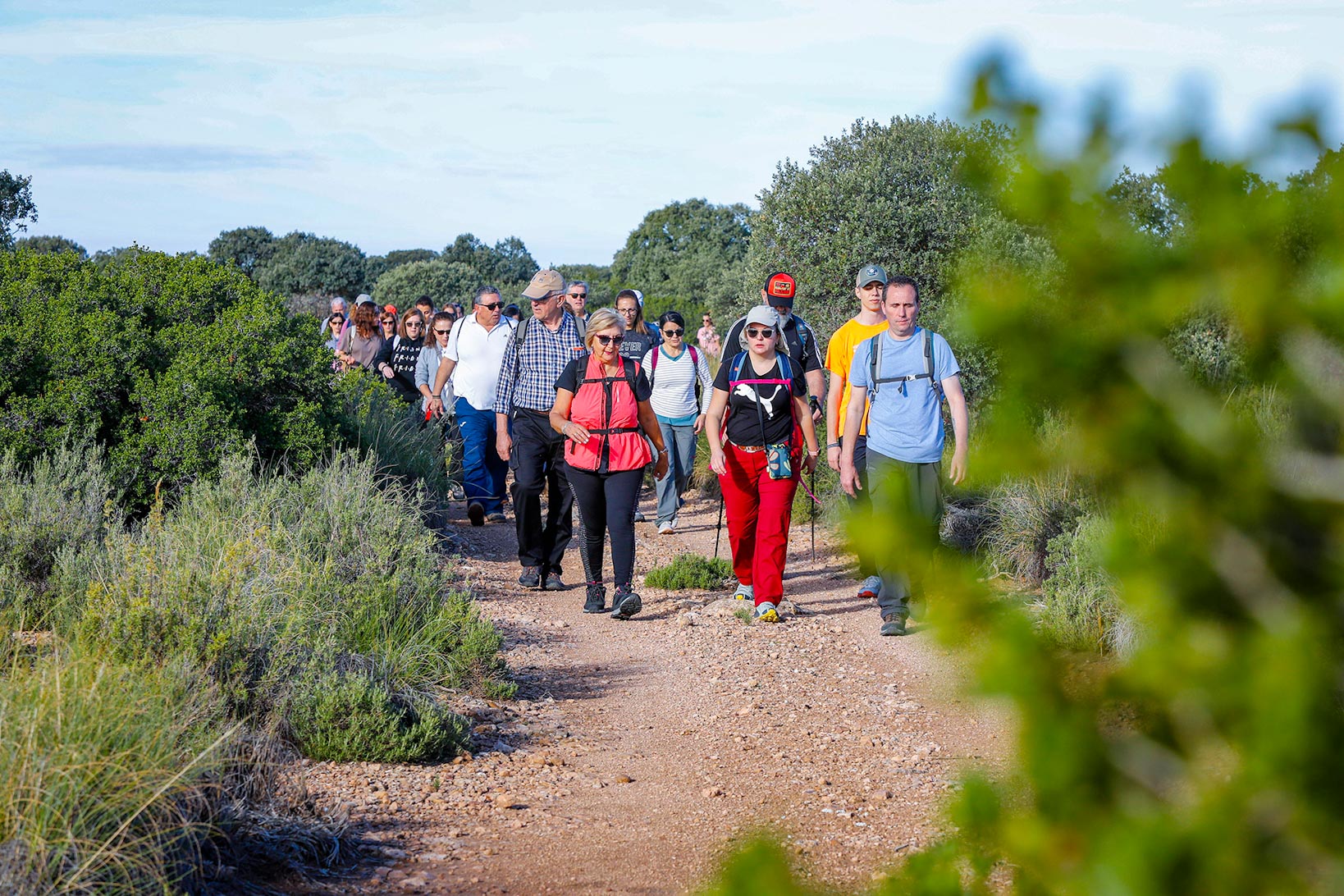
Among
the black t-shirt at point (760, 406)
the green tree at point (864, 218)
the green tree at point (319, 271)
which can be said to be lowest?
the black t-shirt at point (760, 406)

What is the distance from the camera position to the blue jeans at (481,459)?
1241 cm

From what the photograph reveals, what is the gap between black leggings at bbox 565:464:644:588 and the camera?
28.9 feet

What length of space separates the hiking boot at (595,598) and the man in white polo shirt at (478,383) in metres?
3.28

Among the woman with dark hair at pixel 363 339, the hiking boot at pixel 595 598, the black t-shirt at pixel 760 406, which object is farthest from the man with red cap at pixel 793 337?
the woman with dark hair at pixel 363 339

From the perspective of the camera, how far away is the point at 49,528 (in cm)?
726

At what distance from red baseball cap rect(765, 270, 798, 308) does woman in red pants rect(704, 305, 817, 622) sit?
0.31 m

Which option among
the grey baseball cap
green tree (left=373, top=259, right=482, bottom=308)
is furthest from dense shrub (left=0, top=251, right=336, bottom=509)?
green tree (left=373, top=259, right=482, bottom=308)

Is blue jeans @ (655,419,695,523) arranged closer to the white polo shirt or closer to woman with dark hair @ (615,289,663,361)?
woman with dark hair @ (615,289,663,361)

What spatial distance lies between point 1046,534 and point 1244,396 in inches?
332

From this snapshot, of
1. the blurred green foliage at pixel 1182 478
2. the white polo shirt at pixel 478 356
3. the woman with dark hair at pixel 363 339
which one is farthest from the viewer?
the woman with dark hair at pixel 363 339

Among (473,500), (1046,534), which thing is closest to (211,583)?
(1046,534)

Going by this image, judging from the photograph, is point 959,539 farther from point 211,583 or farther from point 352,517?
point 211,583

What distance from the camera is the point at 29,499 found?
751 centimetres

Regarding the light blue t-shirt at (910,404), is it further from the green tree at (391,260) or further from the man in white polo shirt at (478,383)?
the green tree at (391,260)
